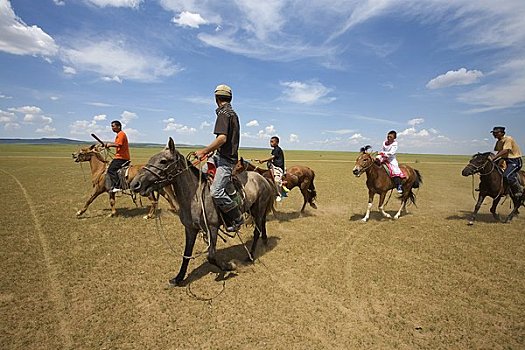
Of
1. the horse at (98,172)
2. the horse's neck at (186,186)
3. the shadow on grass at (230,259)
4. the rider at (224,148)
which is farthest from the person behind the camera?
the horse at (98,172)

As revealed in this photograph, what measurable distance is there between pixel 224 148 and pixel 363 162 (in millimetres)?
6685

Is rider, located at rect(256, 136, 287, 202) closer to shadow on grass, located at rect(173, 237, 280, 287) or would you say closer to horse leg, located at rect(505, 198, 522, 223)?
shadow on grass, located at rect(173, 237, 280, 287)

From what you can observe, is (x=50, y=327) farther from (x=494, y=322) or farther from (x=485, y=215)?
(x=485, y=215)

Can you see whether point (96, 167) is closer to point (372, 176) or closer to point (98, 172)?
point (98, 172)

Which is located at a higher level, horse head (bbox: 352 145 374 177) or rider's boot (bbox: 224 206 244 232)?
horse head (bbox: 352 145 374 177)

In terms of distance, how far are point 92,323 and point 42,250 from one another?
414cm

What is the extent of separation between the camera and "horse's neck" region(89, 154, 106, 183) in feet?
34.0

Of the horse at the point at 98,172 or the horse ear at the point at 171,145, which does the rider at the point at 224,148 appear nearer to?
the horse ear at the point at 171,145

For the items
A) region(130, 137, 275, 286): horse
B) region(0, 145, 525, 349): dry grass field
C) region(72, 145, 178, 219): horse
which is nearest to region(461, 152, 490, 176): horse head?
region(0, 145, 525, 349): dry grass field

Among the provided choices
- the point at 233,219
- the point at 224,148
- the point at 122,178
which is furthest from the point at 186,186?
the point at 122,178

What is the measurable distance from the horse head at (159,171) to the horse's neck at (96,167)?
688 centimetres

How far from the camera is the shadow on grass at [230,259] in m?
5.86

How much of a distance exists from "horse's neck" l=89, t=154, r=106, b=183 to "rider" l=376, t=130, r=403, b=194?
10661mm

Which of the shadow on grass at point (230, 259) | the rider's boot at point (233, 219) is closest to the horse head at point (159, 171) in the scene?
the rider's boot at point (233, 219)
